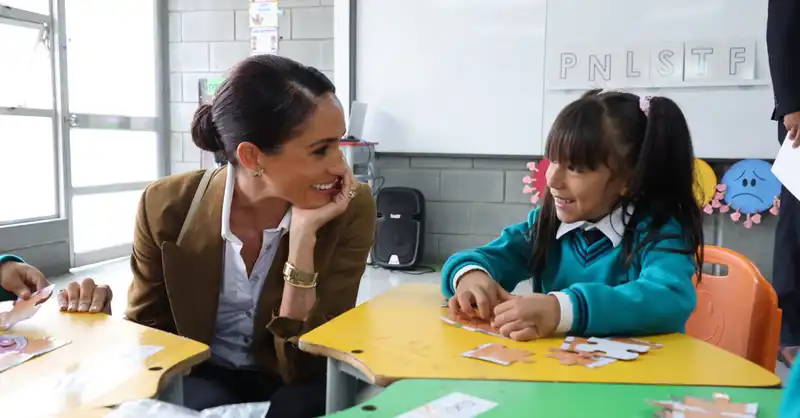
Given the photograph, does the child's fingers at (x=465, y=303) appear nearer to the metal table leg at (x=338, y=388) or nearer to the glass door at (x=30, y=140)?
the metal table leg at (x=338, y=388)

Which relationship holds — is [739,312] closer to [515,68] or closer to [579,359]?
[579,359]

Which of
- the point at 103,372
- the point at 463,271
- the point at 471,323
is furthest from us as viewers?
the point at 463,271

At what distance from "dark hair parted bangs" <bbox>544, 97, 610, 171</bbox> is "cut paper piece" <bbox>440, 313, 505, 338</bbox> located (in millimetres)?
402

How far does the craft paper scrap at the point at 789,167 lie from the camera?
170cm

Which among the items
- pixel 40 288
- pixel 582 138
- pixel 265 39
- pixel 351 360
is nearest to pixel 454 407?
pixel 351 360

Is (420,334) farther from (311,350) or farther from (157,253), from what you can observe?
(157,253)

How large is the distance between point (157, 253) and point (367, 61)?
240 cm

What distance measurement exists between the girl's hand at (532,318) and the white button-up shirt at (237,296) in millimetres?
563

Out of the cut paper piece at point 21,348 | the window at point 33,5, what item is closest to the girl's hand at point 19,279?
the cut paper piece at point 21,348

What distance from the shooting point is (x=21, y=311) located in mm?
1120

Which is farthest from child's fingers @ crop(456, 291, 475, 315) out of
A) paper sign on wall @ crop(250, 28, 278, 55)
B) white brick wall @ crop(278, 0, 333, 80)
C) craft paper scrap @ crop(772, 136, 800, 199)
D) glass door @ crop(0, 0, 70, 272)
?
paper sign on wall @ crop(250, 28, 278, 55)

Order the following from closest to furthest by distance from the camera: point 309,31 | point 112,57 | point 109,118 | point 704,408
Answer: point 704,408
point 309,31
point 109,118
point 112,57

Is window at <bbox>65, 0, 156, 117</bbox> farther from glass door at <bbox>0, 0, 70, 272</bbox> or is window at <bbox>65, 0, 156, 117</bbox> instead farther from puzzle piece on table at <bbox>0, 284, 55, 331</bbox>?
puzzle piece on table at <bbox>0, 284, 55, 331</bbox>

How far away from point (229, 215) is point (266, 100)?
0.84ft
